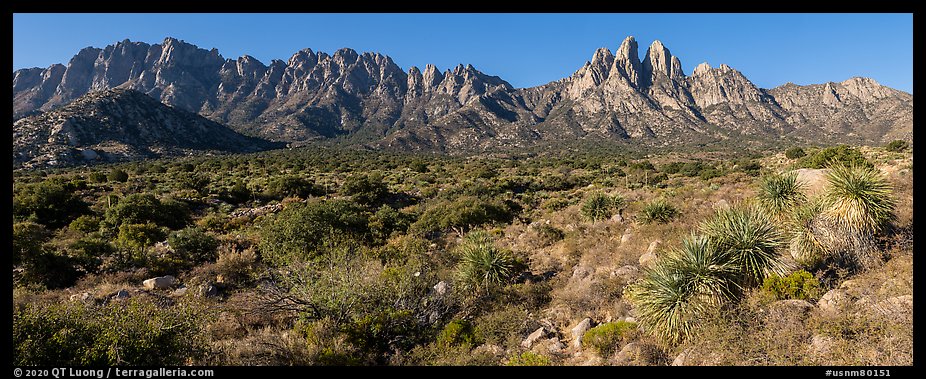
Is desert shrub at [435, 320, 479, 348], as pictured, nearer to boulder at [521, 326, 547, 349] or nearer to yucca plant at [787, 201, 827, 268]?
boulder at [521, 326, 547, 349]

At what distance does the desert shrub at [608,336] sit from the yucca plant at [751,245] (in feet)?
7.51

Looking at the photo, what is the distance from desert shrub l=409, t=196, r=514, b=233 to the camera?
17906mm

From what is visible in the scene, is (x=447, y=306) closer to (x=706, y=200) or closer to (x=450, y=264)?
(x=450, y=264)

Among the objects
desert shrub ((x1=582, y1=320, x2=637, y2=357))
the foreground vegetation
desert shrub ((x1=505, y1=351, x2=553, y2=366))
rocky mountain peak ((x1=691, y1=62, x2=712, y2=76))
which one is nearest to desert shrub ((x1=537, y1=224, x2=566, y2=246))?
the foreground vegetation

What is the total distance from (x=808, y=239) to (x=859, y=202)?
1.23 meters

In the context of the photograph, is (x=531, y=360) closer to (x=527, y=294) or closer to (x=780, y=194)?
(x=527, y=294)

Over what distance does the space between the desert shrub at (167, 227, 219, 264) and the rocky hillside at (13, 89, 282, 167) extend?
273 feet

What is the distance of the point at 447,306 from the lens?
8.34 metres

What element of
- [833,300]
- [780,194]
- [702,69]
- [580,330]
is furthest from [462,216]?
[702,69]

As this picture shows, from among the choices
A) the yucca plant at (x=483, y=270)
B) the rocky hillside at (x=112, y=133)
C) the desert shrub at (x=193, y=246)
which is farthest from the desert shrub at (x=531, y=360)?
the rocky hillside at (x=112, y=133)

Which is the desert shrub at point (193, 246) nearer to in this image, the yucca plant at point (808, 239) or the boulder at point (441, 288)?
the boulder at point (441, 288)

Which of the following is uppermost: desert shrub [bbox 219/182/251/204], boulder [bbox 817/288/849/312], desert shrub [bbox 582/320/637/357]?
desert shrub [bbox 219/182/251/204]

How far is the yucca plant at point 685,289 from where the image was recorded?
591 cm
